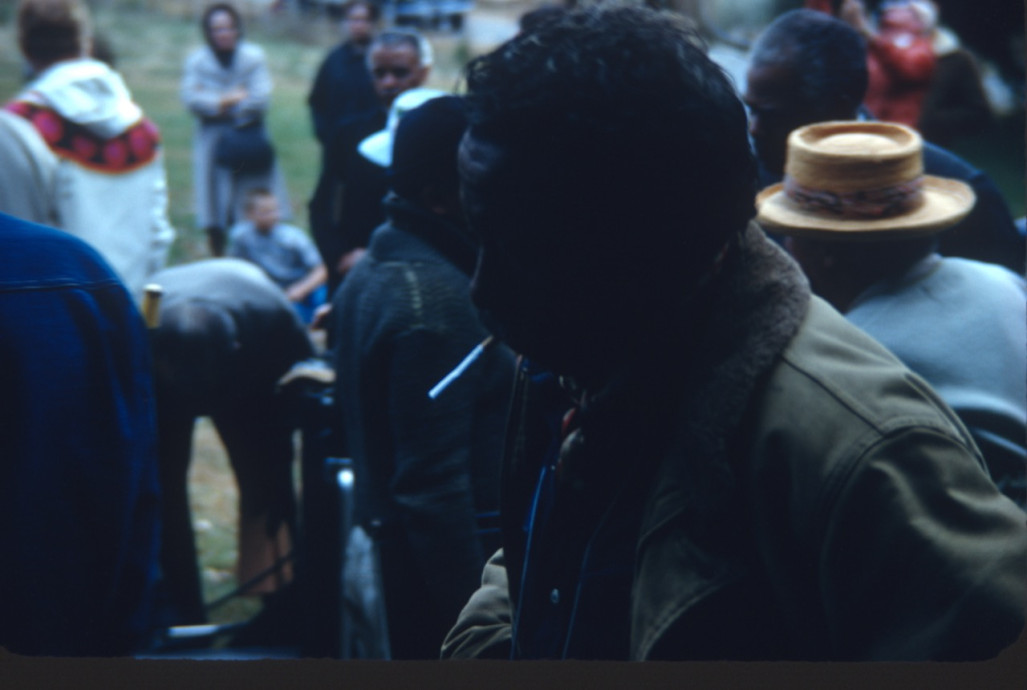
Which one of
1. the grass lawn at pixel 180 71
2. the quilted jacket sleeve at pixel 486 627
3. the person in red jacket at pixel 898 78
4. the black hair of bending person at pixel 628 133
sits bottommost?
the grass lawn at pixel 180 71

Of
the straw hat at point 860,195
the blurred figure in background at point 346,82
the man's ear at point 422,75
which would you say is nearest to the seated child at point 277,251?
the blurred figure in background at point 346,82

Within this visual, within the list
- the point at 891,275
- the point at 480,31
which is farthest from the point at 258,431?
the point at 480,31

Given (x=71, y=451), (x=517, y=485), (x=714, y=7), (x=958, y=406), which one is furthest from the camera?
(x=714, y=7)

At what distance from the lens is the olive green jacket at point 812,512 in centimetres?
106

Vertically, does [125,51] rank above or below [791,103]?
below

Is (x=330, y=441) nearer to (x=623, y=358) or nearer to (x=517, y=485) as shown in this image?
(x=517, y=485)

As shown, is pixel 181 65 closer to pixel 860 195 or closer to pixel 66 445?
pixel 860 195

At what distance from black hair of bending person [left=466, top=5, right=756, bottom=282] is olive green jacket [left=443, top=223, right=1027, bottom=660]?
89 mm

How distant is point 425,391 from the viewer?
93.8 inches

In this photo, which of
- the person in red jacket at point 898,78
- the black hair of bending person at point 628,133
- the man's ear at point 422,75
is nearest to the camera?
the black hair of bending person at point 628,133

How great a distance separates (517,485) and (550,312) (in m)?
0.33

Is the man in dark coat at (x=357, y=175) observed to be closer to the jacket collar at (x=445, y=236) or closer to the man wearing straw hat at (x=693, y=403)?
the jacket collar at (x=445, y=236)

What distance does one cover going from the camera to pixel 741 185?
124cm

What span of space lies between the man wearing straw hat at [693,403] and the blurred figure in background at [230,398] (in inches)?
87.5
